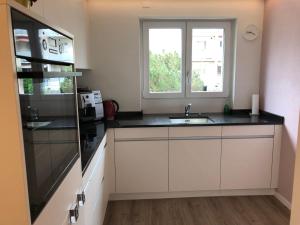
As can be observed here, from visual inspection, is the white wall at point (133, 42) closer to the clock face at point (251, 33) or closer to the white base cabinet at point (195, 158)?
the clock face at point (251, 33)

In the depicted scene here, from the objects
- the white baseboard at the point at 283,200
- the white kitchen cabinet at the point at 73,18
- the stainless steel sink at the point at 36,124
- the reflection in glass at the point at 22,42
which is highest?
the white kitchen cabinet at the point at 73,18

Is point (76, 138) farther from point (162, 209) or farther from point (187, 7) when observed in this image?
point (187, 7)

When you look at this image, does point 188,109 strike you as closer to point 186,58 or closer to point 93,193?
point 186,58

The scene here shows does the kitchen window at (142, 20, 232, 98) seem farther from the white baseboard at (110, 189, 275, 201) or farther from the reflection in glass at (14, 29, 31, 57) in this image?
the reflection in glass at (14, 29, 31, 57)

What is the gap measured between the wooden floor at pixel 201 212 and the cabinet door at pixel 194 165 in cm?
17

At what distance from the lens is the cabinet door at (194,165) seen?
2.77 m

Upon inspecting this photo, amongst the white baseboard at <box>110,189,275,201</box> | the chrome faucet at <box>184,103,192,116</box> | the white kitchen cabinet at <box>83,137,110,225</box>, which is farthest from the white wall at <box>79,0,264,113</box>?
the white kitchen cabinet at <box>83,137,110,225</box>

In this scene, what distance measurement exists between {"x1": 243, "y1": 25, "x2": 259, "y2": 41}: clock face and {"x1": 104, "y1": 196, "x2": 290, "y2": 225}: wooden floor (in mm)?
1875

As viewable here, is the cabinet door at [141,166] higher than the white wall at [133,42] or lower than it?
lower

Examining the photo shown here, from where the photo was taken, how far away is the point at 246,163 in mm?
2834

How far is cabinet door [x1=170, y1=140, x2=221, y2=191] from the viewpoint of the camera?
2773 millimetres

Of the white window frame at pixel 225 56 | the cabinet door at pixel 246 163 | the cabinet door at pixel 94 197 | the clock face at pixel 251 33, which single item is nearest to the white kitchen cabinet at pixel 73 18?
the cabinet door at pixel 94 197

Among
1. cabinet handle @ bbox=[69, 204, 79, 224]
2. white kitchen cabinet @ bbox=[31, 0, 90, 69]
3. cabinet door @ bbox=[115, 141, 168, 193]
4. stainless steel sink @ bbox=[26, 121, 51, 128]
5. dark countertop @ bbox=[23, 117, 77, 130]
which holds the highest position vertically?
white kitchen cabinet @ bbox=[31, 0, 90, 69]

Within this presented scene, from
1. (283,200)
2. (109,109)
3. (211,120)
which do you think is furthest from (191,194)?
(109,109)
